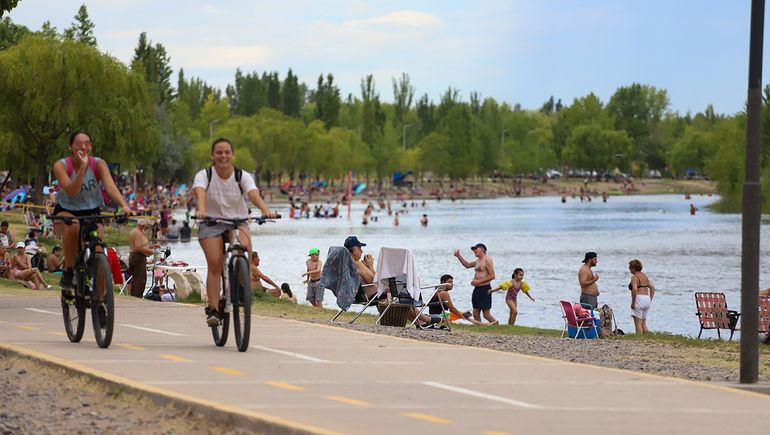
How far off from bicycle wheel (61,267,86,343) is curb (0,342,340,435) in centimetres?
109

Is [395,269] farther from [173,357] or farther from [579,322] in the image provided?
[173,357]

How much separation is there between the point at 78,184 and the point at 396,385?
13.0ft

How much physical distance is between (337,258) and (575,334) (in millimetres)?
3867

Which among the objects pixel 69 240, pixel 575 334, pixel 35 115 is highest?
pixel 35 115

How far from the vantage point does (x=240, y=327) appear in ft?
42.8

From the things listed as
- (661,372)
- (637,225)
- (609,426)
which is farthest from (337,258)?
(637,225)

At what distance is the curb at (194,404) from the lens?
886cm

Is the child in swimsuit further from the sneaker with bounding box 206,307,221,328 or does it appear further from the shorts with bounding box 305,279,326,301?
the sneaker with bounding box 206,307,221,328

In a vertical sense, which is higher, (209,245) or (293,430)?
→ (209,245)

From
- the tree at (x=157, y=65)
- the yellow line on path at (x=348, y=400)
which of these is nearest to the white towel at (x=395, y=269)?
the yellow line on path at (x=348, y=400)

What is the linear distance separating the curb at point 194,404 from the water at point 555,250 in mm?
20090

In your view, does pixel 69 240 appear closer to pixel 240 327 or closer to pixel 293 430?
pixel 240 327

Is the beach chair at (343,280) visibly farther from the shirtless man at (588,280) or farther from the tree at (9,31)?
the tree at (9,31)

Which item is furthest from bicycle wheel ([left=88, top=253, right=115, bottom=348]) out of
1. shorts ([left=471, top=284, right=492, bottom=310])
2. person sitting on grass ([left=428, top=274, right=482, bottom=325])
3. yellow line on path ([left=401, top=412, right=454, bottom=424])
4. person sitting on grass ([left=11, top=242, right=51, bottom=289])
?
shorts ([left=471, top=284, right=492, bottom=310])
